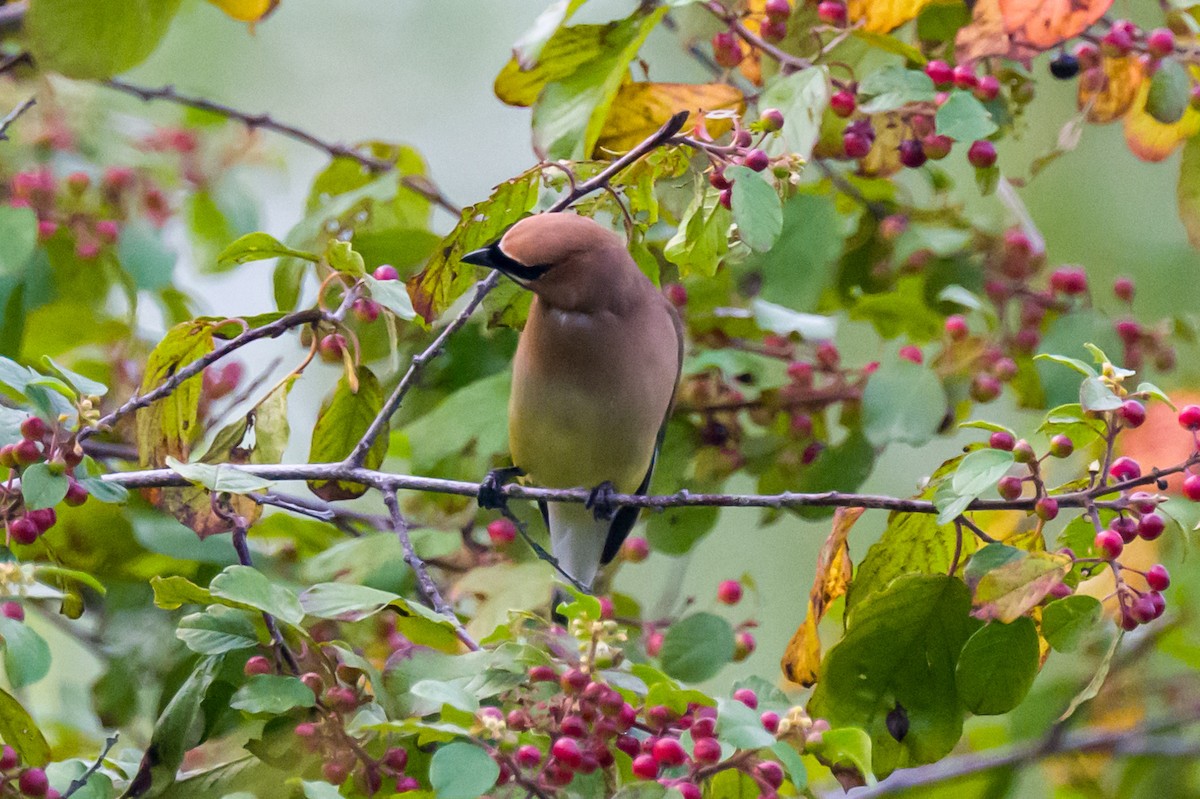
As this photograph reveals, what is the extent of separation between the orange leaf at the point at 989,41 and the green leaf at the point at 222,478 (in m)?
1.23

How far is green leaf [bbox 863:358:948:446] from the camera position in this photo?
7.14 ft

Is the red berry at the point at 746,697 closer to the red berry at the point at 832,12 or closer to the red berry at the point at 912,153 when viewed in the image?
the red berry at the point at 912,153

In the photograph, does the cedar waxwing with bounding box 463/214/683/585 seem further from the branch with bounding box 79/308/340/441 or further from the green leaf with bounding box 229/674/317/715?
the green leaf with bounding box 229/674/317/715

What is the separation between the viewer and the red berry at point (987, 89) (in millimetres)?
2082

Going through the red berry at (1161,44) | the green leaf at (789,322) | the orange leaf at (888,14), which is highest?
the orange leaf at (888,14)

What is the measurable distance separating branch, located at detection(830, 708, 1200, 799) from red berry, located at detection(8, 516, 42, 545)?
5.74 feet

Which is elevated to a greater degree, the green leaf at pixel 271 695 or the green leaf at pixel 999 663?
the green leaf at pixel 271 695

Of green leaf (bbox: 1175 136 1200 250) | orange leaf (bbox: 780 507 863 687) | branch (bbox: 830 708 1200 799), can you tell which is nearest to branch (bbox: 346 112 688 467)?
orange leaf (bbox: 780 507 863 687)

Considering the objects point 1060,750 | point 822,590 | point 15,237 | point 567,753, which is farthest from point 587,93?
point 1060,750

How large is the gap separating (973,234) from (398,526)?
135 cm

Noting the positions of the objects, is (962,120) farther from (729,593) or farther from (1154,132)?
(729,593)

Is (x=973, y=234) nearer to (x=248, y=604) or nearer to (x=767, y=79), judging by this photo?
(x=767, y=79)

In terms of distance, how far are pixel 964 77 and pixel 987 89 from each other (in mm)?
68

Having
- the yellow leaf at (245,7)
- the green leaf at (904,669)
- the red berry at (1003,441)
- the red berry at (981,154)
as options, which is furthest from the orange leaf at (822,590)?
the yellow leaf at (245,7)
